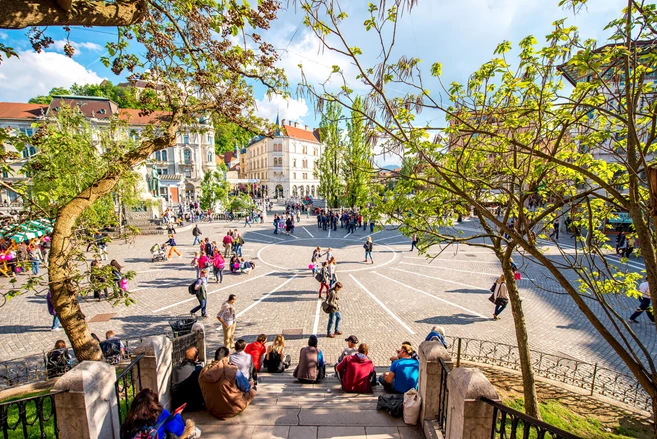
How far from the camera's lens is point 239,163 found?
100m

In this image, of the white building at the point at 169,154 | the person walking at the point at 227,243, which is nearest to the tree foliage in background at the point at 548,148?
the person walking at the point at 227,243

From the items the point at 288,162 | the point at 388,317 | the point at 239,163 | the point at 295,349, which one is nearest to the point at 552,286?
the point at 388,317

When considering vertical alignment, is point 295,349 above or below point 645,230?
below

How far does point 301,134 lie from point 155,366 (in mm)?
78213

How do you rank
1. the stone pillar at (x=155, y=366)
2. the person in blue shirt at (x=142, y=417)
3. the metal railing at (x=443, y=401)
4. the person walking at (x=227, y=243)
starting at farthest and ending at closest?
1. the person walking at (x=227, y=243)
2. the stone pillar at (x=155, y=366)
3. the metal railing at (x=443, y=401)
4. the person in blue shirt at (x=142, y=417)

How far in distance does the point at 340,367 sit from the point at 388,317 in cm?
522

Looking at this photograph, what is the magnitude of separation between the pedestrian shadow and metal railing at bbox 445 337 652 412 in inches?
56.4

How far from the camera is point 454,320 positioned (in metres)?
11.4

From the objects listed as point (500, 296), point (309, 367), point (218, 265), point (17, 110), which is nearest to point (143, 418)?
point (309, 367)

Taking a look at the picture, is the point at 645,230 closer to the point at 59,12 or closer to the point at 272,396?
the point at 272,396

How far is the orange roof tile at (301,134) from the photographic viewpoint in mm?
75750

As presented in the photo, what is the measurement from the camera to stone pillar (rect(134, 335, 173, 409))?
488cm

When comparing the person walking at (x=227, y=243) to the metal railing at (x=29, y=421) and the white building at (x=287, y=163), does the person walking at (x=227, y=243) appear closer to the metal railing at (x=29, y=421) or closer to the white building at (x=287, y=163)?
the metal railing at (x=29, y=421)

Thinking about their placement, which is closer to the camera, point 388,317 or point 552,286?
point 388,317
